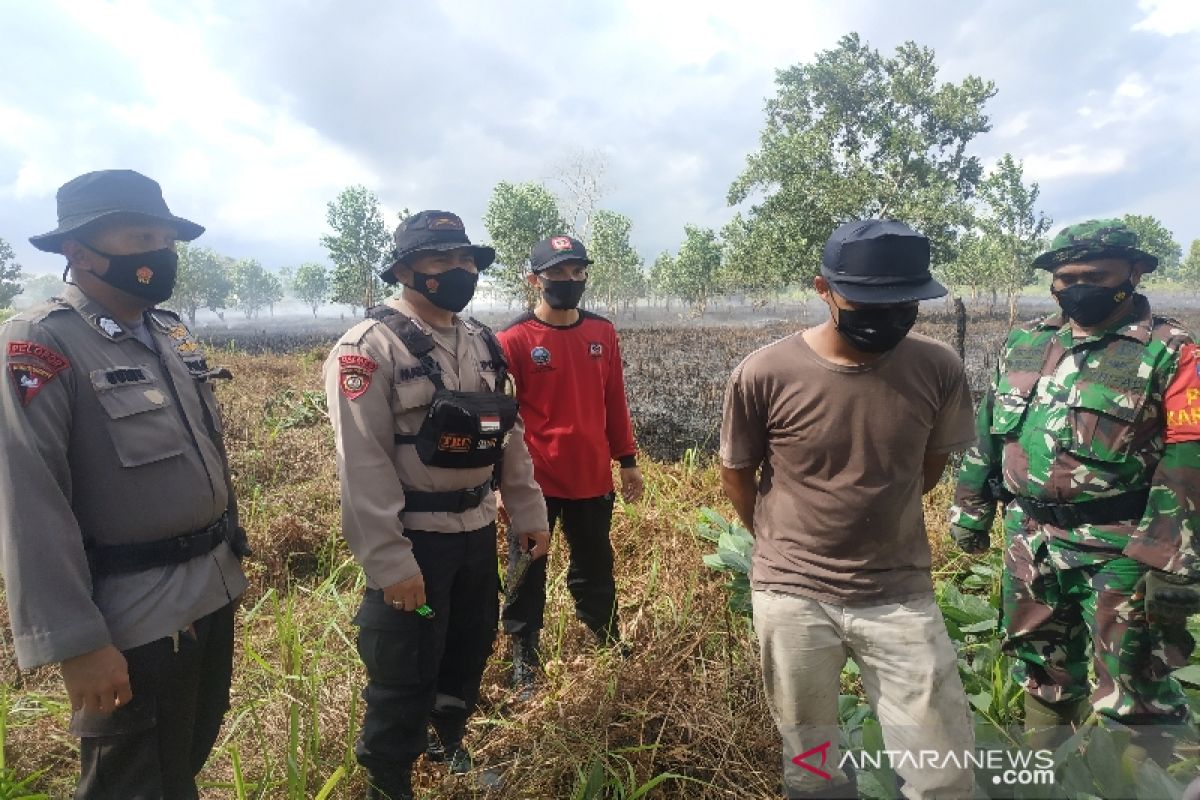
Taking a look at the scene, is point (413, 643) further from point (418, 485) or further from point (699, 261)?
point (699, 261)

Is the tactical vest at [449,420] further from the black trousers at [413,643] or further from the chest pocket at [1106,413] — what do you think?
the chest pocket at [1106,413]

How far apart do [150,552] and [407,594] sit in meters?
0.64

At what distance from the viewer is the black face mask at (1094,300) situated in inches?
81.8

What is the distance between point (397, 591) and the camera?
1.73 m

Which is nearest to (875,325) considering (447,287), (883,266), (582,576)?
(883,266)

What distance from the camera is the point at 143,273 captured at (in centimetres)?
161

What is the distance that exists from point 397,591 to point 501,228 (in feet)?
101

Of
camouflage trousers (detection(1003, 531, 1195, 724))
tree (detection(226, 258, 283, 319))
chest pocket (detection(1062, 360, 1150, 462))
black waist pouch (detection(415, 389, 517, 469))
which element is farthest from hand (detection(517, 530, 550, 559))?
tree (detection(226, 258, 283, 319))

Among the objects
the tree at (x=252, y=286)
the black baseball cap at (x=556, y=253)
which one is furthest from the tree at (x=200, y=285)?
the black baseball cap at (x=556, y=253)

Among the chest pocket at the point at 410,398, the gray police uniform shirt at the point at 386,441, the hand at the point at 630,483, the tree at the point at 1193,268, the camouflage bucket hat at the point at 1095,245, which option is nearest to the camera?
the gray police uniform shirt at the point at 386,441

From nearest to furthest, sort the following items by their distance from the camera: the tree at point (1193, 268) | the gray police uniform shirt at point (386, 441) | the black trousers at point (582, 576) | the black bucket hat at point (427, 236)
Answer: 1. the gray police uniform shirt at point (386, 441)
2. the black bucket hat at point (427, 236)
3. the black trousers at point (582, 576)
4. the tree at point (1193, 268)

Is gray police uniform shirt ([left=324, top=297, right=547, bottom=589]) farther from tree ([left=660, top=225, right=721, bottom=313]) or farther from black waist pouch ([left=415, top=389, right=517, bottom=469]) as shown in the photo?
tree ([left=660, top=225, right=721, bottom=313])

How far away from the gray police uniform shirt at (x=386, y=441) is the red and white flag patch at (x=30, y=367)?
61cm

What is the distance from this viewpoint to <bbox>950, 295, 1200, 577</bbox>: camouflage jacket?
1869 mm
